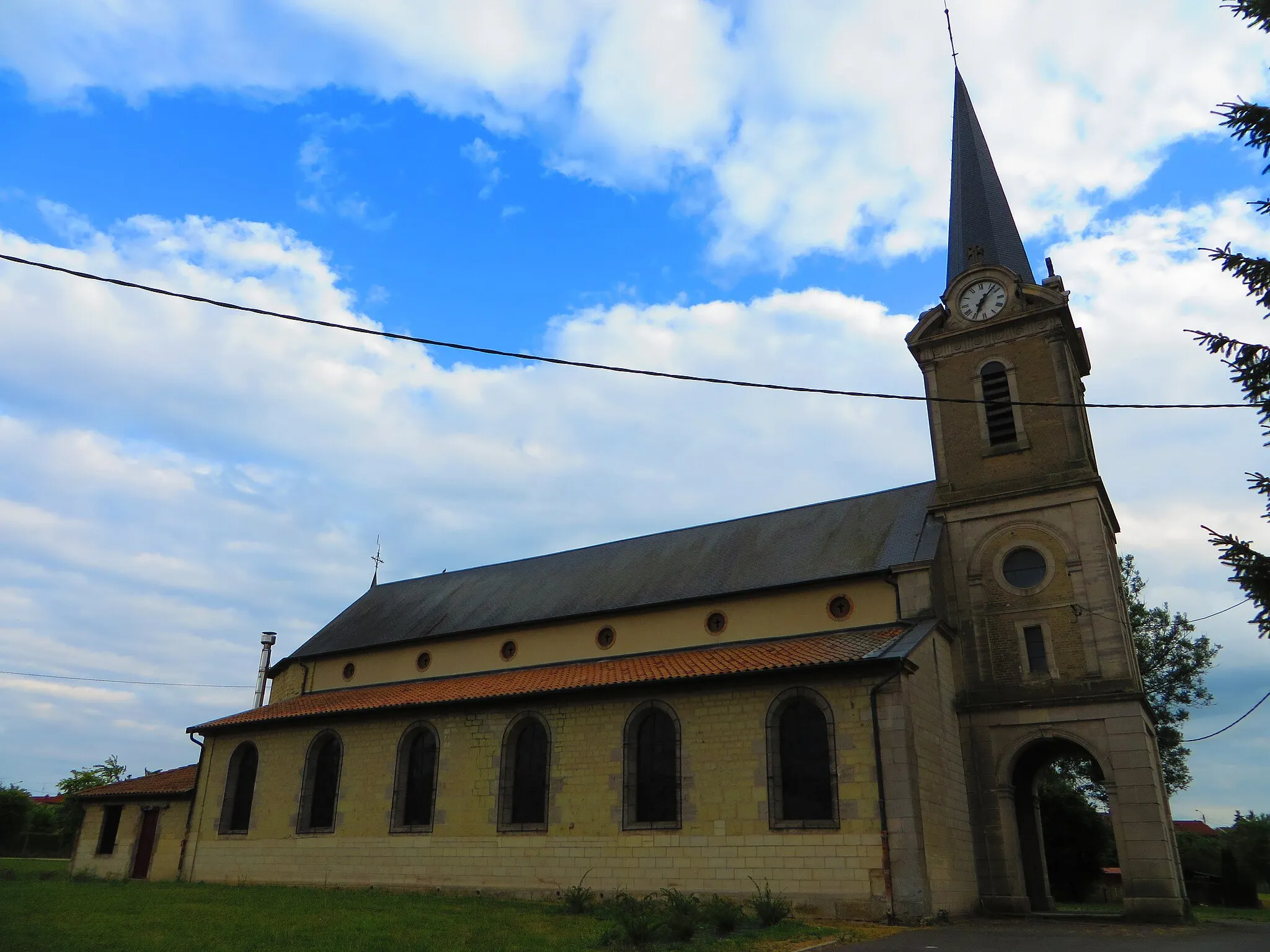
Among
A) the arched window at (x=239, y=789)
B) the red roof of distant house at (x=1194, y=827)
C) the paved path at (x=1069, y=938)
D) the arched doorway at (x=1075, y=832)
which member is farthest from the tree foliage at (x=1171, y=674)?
the red roof of distant house at (x=1194, y=827)

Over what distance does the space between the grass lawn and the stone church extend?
2.50 m

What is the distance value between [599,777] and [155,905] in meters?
9.54

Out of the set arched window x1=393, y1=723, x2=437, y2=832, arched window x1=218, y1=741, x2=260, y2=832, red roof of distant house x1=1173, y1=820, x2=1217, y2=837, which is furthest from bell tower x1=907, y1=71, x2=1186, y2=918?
red roof of distant house x1=1173, y1=820, x2=1217, y2=837

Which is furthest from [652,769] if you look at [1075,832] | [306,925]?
[1075,832]

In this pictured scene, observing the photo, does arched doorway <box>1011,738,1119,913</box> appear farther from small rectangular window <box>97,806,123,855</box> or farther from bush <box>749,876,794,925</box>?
small rectangular window <box>97,806,123,855</box>

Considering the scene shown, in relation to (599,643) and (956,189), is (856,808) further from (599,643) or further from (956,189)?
(956,189)

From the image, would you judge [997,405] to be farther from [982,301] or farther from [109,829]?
[109,829]

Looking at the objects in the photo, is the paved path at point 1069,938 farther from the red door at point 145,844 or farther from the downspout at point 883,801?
the red door at point 145,844

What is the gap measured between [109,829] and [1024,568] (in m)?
30.7

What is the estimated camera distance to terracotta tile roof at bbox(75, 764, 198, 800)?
29.7 metres

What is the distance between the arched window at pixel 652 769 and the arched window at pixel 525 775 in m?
2.43

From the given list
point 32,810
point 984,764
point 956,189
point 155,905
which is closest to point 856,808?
point 984,764

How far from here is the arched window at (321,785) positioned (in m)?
26.0

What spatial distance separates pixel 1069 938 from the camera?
15.1m
